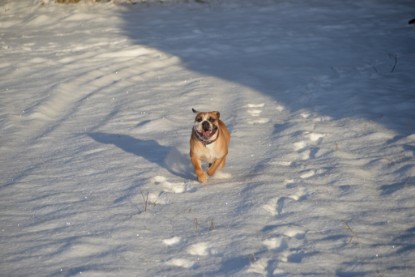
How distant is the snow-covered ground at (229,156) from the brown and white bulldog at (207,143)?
18 cm

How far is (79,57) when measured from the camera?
38.0 ft

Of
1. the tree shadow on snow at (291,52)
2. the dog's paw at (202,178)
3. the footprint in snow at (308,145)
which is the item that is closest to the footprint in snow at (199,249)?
the dog's paw at (202,178)

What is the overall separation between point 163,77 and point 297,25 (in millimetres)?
5469

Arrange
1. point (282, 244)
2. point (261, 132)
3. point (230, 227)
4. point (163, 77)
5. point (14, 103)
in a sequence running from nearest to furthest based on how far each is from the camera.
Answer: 1. point (282, 244)
2. point (230, 227)
3. point (261, 132)
4. point (14, 103)
5. point (163, 77)

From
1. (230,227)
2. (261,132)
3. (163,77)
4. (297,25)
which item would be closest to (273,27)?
(297,25)

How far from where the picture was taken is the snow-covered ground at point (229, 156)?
13.9 ft

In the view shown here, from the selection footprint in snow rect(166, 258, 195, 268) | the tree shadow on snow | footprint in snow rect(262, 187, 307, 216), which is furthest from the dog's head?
the tree shadow on snow

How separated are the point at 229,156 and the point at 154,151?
1055 millimetres

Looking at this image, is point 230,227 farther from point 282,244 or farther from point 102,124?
point 102,124

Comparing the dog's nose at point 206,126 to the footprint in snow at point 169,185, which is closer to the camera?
the footprint in snow at point 169,185

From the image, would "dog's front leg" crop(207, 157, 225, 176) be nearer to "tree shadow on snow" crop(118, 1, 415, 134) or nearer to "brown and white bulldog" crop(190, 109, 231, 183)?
"brown and white bulldog" crop(190, 109, 231, 183)

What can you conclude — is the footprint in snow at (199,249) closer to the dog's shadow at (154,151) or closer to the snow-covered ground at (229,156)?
the snow-covered ground at (229,156)

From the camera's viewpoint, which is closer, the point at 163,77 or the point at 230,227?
the point at 230,227

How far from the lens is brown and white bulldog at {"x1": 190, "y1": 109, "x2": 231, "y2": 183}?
5.71 meters
